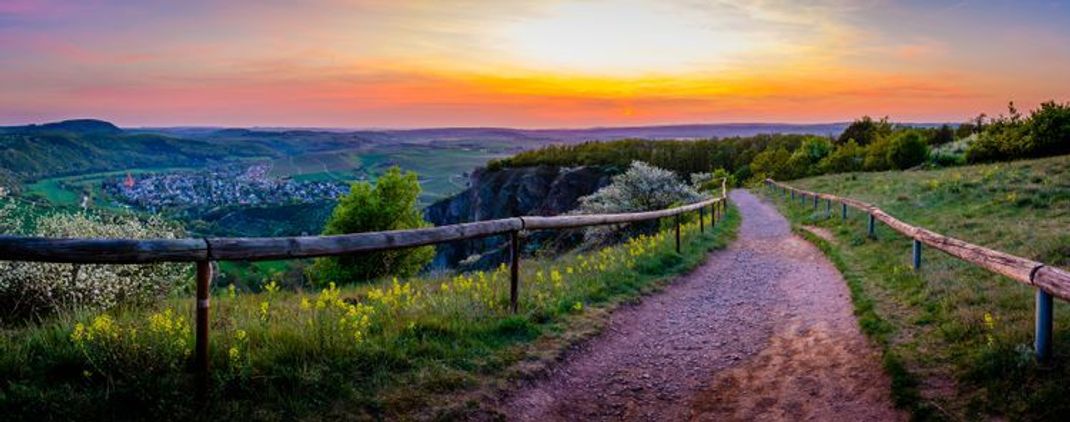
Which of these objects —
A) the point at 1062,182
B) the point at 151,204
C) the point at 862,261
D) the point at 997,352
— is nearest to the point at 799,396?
the point at 997,352

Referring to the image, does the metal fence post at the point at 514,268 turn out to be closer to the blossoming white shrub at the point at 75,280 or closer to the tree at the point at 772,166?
the blossoming white shrub at the point at 75,280

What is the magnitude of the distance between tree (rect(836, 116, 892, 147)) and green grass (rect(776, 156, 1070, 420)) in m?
72.9

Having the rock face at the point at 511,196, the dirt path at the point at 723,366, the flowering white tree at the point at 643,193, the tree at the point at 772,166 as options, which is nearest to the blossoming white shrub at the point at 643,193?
the flowering white tree at the point at 643,193

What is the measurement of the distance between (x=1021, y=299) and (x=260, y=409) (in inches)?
323

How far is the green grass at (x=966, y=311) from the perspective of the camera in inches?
203

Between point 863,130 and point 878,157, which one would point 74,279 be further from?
point 863,130

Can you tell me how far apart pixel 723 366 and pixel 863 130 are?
92.2 metres

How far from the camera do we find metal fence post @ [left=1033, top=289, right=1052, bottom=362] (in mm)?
5383

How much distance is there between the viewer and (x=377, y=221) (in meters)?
38.4

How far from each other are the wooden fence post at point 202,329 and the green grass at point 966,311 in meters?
5.66

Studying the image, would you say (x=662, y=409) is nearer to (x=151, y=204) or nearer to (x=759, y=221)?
(x=759, y=221)

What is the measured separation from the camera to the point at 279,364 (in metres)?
5.20

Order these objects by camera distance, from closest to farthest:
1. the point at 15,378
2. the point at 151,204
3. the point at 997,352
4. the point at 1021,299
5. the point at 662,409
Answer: the point at 15,378 < the point at 997,352 < the point at 662,409 < the point at 1021,299 < the point at 151,204

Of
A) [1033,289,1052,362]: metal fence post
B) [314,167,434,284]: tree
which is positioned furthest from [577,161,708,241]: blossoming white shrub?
[1033,289,1052,362]: metal fence post
